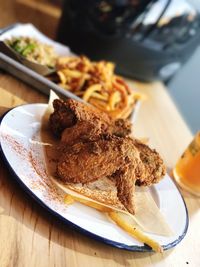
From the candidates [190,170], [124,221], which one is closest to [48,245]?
[124,221]

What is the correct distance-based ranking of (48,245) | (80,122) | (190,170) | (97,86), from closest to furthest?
(48,245), (80,122), (190,170), (97,86)

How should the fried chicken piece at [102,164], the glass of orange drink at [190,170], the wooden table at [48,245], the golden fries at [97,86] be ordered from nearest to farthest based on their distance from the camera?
the wooden table at [48,245] → the fried chicken piece at [102,164] → the glass of orange drink at [190,170] → the golden fries at [97,86]

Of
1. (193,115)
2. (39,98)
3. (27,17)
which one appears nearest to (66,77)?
(39,98)

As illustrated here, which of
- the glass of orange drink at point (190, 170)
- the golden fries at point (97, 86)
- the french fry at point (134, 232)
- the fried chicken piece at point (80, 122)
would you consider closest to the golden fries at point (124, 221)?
the french fry at point (134, 232)

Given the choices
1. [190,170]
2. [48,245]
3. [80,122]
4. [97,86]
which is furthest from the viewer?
[97,86]

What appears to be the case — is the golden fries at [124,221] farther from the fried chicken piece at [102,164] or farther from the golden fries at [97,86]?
the golden fries at [97,86]

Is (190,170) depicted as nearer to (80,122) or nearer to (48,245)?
(80,122)

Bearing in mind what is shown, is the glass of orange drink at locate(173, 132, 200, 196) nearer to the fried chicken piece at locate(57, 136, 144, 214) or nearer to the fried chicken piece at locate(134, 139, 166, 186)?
the fried chicken piece at locate(134, 139, 166, 186)
